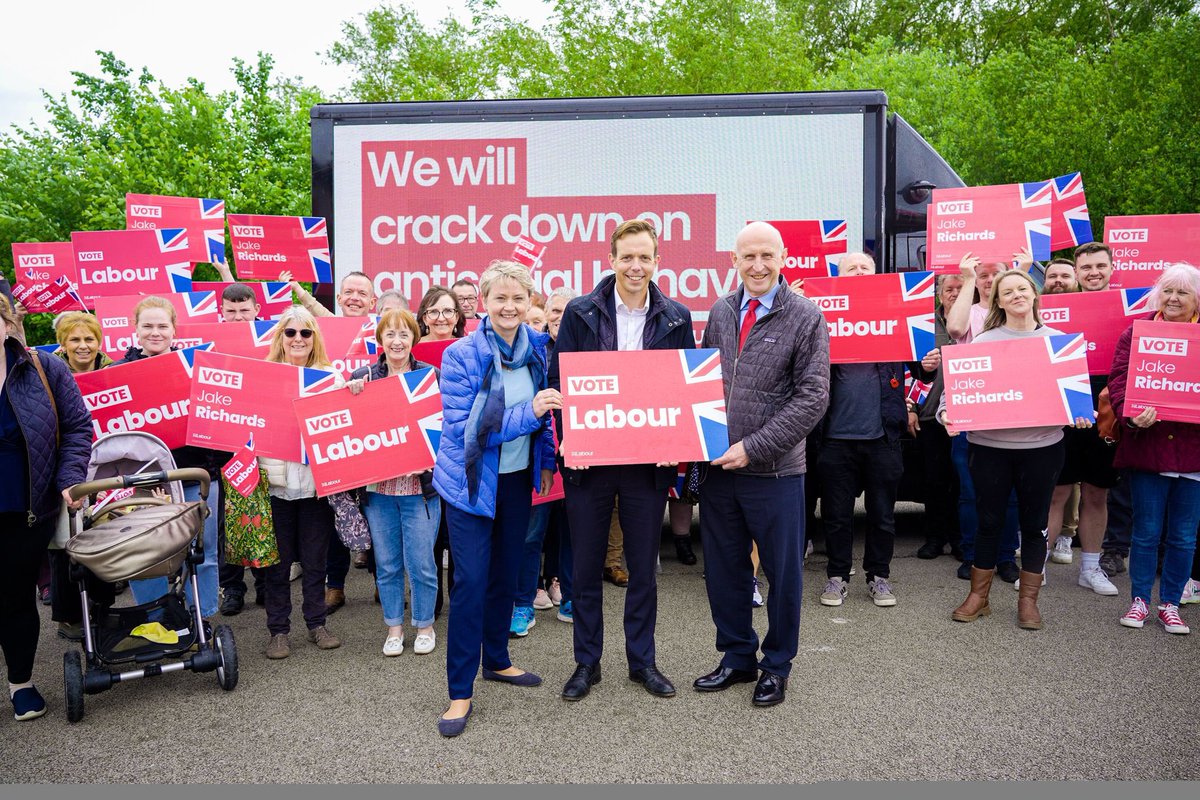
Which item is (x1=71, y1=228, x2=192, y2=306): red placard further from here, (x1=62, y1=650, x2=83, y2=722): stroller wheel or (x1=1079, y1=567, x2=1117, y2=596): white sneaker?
(x1=1079, y1=567, x2=1117, y2=596): white sneaker

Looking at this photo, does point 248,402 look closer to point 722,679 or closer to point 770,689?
point 722,679

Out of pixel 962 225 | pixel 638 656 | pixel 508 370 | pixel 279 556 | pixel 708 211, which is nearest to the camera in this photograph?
pixel 508 370

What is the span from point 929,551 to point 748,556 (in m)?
3.26

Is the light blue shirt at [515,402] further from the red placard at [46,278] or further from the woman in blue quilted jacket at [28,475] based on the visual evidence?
the red placard at [46,278]

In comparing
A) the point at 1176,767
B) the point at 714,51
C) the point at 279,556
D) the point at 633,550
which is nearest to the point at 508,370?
the point at 633,550

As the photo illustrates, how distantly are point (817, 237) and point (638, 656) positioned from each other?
354 centimetres

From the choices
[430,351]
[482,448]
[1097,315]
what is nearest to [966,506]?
[1097,315]

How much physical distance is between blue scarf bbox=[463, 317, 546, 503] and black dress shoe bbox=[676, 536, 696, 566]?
3284mm

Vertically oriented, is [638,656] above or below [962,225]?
below

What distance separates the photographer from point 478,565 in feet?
13.2

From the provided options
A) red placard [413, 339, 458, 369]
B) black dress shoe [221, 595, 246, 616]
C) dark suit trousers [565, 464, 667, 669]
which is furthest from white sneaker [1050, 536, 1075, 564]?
black dress shoe [221, 595, 246, 616]

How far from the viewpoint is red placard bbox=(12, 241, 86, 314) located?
8000mm

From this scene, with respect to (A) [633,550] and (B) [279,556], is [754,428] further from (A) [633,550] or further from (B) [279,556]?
(B) [279,556]

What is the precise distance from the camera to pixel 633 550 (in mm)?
4230
